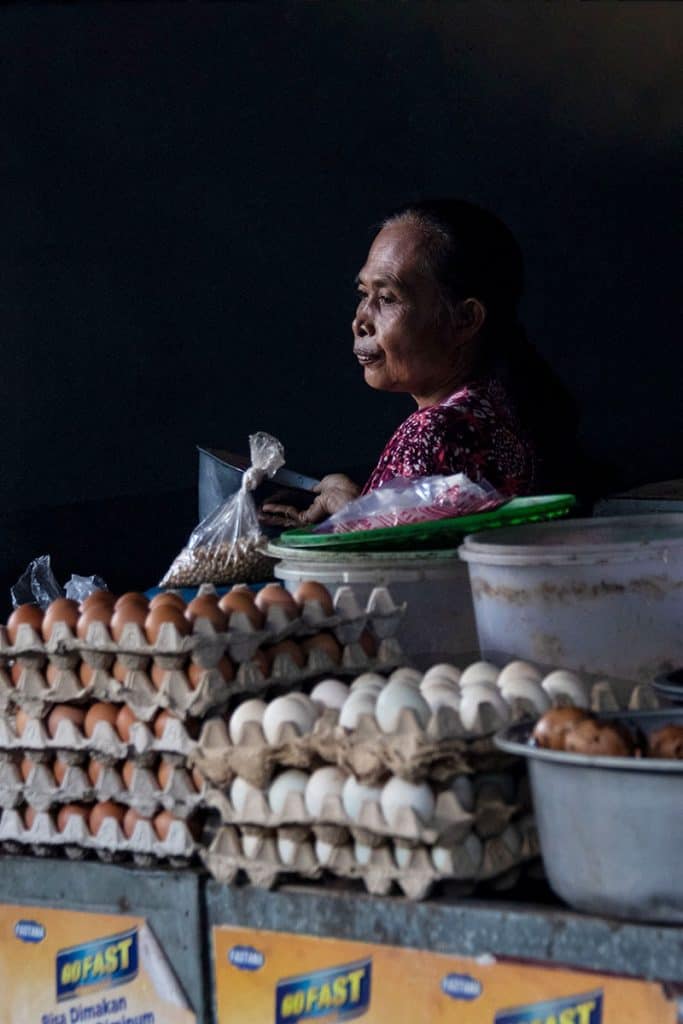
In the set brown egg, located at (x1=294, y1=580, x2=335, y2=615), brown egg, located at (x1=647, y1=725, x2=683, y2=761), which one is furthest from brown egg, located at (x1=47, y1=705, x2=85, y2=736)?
brown egg, located at (x1=647, y1=725, x2=683, y2=761)

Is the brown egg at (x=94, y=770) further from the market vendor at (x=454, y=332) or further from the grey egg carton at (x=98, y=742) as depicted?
the market vendor at (x=454, y=332)

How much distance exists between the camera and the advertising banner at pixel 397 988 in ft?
4.83

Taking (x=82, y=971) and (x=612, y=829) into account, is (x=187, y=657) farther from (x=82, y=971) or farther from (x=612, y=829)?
(x=612, y=829)

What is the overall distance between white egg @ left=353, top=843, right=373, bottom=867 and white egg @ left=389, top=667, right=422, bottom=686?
225 mm

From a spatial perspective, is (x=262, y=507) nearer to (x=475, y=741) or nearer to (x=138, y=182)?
(x=475, y=741)

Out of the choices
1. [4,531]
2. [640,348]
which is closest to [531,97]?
[640,348]

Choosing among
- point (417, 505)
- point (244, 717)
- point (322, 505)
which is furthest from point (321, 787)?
point (322, 505)

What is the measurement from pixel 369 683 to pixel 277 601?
0.22 metres

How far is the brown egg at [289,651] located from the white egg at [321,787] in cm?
26

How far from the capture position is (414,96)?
5.24m

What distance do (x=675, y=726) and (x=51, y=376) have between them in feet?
13.7

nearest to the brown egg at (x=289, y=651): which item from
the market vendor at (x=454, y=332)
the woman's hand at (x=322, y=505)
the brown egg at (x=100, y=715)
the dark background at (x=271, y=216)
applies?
the brown egg at (x=100, y=715)

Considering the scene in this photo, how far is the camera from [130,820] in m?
1.82

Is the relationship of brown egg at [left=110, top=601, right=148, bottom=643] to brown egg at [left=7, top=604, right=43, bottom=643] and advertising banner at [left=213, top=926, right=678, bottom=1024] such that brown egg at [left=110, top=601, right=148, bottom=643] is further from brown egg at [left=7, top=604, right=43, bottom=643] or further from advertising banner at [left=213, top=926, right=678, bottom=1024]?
advertising banner at [left=213, top=926, right=678, bottom=1024]
